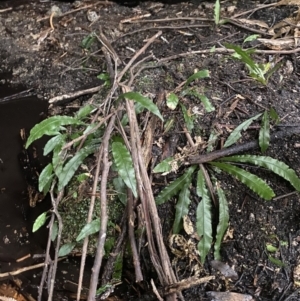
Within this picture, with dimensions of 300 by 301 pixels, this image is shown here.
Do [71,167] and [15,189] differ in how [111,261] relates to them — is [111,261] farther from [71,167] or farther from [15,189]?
[15,189]

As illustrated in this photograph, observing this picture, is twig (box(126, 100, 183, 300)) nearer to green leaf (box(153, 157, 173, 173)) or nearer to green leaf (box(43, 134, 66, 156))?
green leaf (box(153, 157, 173, 173))

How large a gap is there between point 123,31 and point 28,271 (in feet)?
6.45

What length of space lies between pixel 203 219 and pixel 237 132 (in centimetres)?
52

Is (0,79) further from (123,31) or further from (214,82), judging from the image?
(214,82)

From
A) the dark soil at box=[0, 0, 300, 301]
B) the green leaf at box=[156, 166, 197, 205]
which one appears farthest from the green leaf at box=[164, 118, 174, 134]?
the green leaf at box=[156, 166, 197, 205]

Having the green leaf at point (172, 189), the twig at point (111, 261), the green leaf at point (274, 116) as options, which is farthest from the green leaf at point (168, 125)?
the twig at point (111, 261)

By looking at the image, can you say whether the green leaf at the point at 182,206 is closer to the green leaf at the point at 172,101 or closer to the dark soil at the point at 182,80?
the dark soil at the point at 182,80

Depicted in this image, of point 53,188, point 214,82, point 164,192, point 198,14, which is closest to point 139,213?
point 164,192

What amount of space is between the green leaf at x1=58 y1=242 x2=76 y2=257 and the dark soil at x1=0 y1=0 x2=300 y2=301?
0.55 feet

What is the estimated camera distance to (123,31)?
3.26 metres

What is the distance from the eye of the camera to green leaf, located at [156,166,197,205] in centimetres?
209

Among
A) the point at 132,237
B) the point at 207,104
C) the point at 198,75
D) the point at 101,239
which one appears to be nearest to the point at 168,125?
the point at 207,104

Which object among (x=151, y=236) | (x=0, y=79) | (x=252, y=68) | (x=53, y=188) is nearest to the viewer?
(x=151, y=236)

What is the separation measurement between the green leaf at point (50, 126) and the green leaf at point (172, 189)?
0.65m
